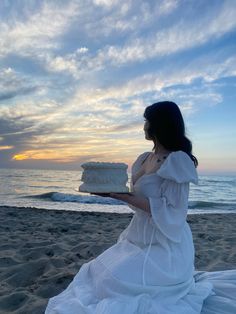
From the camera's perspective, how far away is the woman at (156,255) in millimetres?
2357

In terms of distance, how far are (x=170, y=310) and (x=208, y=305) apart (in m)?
0.46

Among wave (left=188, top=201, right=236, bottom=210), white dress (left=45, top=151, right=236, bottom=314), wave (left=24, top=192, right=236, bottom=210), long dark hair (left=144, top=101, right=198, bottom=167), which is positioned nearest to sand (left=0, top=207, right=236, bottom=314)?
white dress (left=45, top=151, right=236, bottom=314)

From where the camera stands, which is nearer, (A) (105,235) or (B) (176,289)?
(B) (176,289)

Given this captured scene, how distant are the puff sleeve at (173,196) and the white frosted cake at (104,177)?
0.87 ft

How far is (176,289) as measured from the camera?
2461 mm

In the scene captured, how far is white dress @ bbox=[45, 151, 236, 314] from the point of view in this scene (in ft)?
7.70

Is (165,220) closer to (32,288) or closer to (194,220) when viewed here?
(32,288)

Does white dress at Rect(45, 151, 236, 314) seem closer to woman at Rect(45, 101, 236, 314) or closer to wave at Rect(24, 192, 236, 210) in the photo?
woman at Rect(45, 101, 236, 314)

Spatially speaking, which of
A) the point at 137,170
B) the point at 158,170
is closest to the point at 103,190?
the point at 158,170

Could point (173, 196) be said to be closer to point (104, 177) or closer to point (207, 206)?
point (104, 177)

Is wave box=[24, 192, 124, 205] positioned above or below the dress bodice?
below

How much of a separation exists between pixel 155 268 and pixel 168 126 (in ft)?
3.19

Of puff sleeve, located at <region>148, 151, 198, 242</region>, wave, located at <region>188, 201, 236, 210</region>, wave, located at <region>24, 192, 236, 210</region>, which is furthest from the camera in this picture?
wave, located at <region>24, 192, 236, 210</region>

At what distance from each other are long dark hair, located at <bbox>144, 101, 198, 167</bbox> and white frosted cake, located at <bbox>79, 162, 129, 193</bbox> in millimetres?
400
